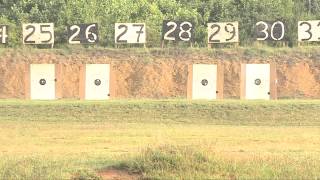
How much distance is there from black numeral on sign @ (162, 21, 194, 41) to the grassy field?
7.98m

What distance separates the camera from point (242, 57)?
3095 cm

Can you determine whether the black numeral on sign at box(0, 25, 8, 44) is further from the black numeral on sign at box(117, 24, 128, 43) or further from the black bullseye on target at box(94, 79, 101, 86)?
the black bullseye on target at box(94, 79, 101, 86)

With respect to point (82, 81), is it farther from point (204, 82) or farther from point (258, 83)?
point (258, 83)

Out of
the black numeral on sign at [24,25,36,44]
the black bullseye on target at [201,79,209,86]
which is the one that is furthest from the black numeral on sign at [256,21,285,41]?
the black numeral on sign at [24,25,36,44]

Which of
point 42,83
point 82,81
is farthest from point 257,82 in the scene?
point 42,83

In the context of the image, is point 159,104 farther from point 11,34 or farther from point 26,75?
point 11,34

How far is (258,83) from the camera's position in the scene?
90.3 ft

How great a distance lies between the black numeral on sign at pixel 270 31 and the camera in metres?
30.0

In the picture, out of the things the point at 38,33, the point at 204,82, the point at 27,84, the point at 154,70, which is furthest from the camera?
the point at 154,70

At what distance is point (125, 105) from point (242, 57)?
1058 cm

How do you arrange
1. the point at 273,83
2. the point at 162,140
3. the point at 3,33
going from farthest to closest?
the point at 3,33, the point at 273,83, the point at 162,140

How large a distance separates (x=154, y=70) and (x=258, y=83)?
5304 millimetres

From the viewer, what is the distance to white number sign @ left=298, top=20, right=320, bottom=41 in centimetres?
2880

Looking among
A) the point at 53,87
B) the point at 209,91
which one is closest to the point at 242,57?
the point at 209,91
